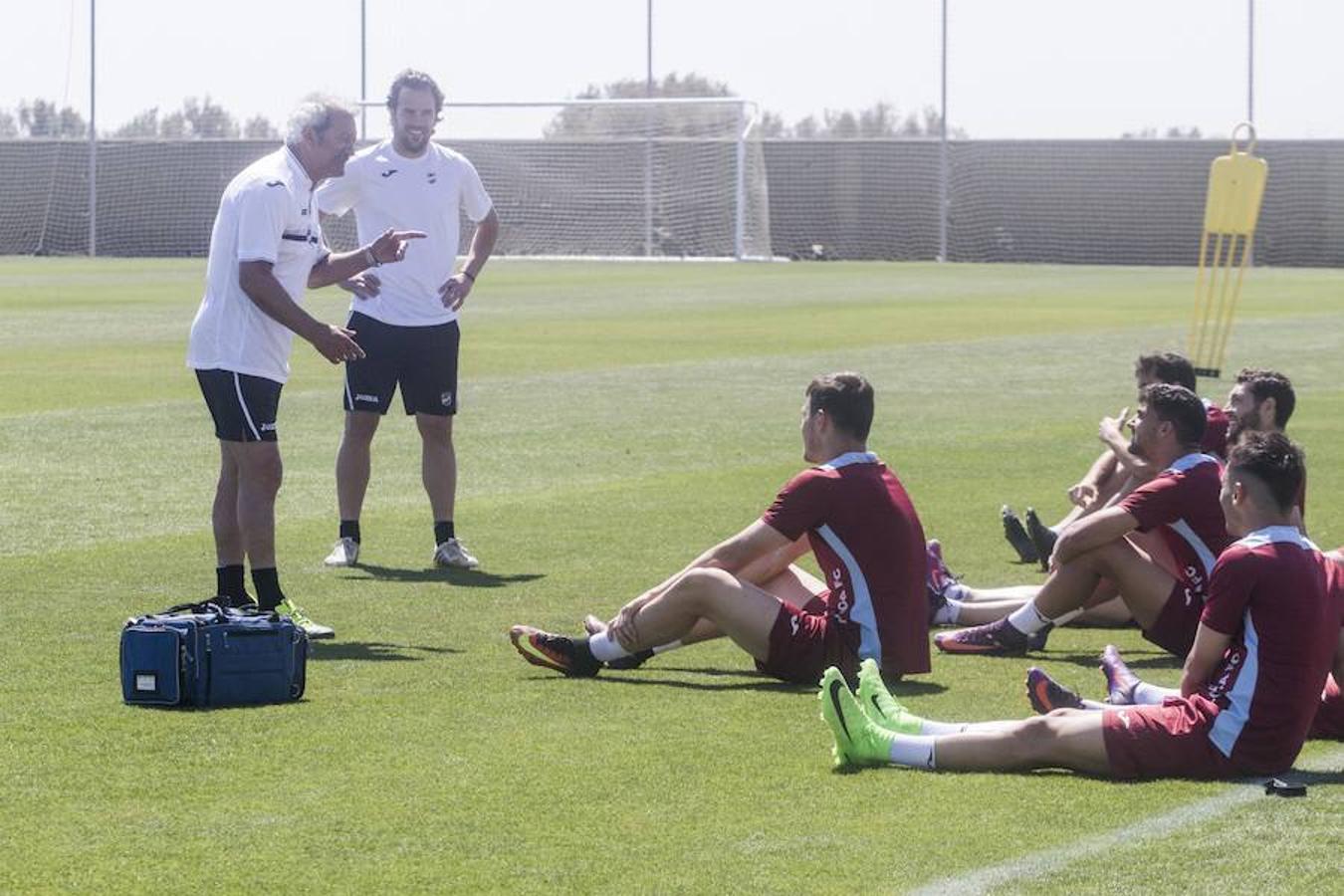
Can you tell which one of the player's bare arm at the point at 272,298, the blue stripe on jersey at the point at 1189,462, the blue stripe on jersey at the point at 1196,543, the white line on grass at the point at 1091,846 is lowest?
the white line on grass at the point at 1091,846

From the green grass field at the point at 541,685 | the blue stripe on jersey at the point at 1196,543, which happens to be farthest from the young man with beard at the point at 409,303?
the blue stripe on jersey at the point at 1196,543

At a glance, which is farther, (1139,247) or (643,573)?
(1139,247)

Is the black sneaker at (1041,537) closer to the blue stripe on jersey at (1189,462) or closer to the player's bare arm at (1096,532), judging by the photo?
the player's bare arm at (1096,532)

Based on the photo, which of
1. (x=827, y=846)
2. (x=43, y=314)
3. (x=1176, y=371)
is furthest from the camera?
(x=43, y=314)

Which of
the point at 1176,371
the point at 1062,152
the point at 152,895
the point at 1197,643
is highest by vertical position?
→ the point at 1062,152

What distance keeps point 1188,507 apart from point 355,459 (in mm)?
4971

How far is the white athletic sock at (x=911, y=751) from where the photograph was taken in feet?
23.5

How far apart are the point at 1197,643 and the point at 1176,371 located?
311 centimetres

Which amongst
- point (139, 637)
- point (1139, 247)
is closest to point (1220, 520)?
point (139, 637)

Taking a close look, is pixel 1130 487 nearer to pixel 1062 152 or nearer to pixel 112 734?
pixel 112 734

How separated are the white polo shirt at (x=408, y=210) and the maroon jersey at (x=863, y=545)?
4.23 m

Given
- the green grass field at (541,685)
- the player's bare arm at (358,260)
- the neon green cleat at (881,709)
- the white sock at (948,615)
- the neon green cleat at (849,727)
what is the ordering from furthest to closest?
1. the player's bare arm at (358,260)
2. the white sock at (948,615)
3. the neon green cleat at (881,709)
4. the neon green cleat at (849,727)
5. the green grass field at (541,685)

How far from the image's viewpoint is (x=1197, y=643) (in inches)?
272

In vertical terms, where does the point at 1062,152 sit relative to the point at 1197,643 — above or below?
above
